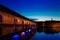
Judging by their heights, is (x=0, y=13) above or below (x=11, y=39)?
above

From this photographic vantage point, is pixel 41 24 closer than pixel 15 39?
No

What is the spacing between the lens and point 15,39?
A: 33.6ft

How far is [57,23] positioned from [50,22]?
231 inches

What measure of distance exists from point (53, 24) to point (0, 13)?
7614 centimetres

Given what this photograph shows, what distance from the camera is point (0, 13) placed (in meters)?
15.0

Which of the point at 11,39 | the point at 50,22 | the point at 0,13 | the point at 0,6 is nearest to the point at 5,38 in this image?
the point at 11,39

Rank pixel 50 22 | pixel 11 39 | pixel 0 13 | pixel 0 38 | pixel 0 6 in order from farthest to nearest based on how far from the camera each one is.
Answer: pixel 50 22, pixel 0 13, pixel 0 6, pixel 11 39, pixel 0 38

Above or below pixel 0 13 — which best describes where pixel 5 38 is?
below

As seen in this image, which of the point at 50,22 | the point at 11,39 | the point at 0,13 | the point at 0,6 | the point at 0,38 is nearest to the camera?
the point at 0,38

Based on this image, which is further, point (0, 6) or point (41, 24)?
point (41, 24)

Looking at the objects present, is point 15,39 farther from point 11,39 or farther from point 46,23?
point 46,23

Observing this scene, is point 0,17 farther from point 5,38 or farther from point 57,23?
point 57,23

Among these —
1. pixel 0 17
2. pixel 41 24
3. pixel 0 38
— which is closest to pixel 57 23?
pixel 41 24

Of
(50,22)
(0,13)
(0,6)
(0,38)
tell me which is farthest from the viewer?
(50,22)
